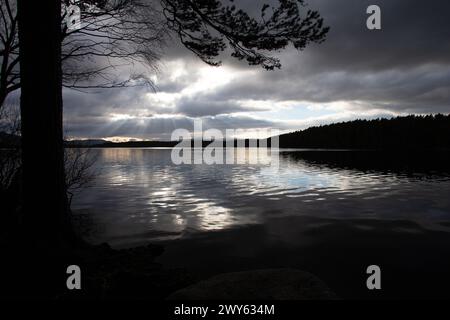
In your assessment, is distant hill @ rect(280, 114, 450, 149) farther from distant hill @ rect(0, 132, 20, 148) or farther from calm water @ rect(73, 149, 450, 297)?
distant hill @ rect(0, 132, 20, 148)

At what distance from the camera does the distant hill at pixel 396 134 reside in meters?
124

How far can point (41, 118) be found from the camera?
6.14 metres

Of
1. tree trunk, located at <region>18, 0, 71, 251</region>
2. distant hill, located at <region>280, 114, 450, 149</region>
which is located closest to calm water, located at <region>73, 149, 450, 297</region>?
tree trunk, located at <region>18, 0, 71, 251</region>

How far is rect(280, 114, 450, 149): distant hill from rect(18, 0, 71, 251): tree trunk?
141 metres

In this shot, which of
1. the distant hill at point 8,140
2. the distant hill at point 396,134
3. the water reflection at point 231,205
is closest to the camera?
→ the distant hill at point 8,140

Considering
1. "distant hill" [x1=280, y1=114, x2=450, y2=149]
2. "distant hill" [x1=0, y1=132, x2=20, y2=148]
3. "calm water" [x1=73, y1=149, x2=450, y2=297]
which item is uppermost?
"distant hill" [x1=280, y1=114, x2=450, y2=149]

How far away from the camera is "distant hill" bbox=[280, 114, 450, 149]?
12406cm

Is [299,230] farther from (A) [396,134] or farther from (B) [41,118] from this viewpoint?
(A) [396,134]

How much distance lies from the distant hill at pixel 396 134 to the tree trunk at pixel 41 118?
14142 centimetres

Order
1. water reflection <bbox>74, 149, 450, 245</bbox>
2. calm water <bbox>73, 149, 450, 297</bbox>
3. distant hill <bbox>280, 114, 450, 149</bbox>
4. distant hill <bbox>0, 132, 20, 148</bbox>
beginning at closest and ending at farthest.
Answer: calm water <bbox>73, 149, 450, 297</bbox> → distant hill <bbox>0, 132, 20, 148</bbox> → water reflection <bbox>74, 149, 450, 245</bbox> → distant hill <bbox>280, 114, 450, 149</bbox>

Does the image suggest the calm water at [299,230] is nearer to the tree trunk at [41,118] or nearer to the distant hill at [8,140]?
the tree trunk at [41,118]

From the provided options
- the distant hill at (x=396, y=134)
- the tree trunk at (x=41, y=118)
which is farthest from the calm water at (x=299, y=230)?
the distant hill at (x=396, y=134)

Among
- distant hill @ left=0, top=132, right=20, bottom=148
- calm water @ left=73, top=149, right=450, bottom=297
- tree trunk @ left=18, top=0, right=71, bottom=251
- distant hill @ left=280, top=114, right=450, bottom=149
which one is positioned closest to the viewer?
tree trunk @ left=18, top=0, right=71, bottom=251
